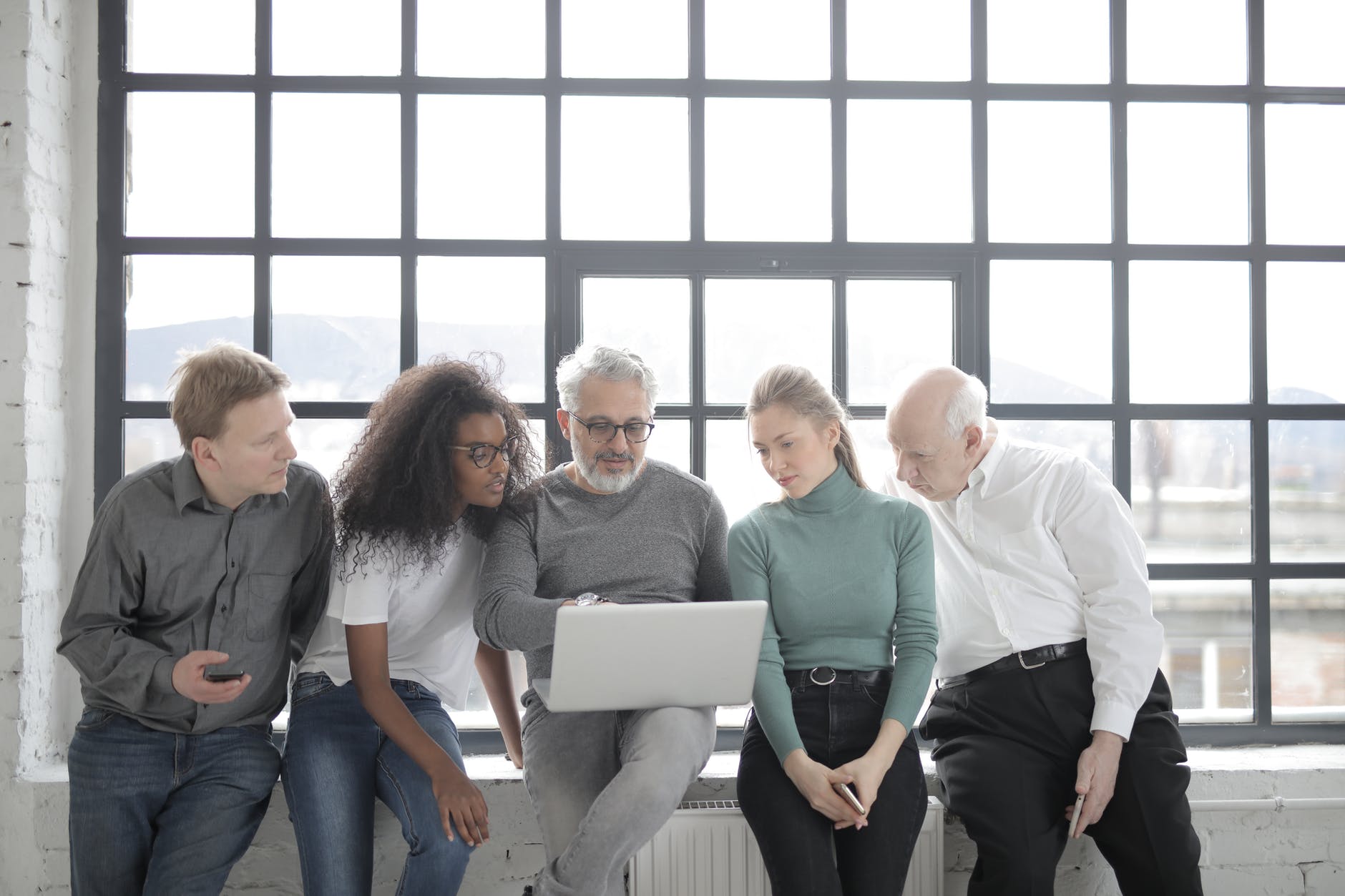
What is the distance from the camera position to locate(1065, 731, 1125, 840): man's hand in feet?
6.04

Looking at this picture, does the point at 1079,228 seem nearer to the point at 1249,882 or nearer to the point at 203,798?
the point at 1249,882

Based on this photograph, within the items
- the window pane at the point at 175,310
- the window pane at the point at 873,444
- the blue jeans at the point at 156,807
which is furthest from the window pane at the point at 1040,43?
the blue jeans at the point at 156,807

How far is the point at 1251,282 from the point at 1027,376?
662 mm

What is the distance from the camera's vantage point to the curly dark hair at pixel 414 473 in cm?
191

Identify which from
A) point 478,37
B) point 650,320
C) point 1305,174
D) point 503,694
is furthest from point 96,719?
point 1305,174

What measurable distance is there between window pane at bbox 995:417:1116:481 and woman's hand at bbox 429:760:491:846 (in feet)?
5.31

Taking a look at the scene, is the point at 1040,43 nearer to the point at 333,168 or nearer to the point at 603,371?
the point at 603,371

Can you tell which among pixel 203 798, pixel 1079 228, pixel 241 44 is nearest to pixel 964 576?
pixel 1079 228

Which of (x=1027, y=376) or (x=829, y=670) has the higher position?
(x=1027, y=376)

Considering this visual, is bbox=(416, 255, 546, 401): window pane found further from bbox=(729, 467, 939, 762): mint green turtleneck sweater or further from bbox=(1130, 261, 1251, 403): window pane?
bbox=(1130, 261, 1251, 403): window pane

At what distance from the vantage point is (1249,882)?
230cm

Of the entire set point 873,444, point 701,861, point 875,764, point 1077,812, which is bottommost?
point 701,861

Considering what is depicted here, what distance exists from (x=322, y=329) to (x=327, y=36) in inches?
29.8

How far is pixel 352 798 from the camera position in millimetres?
1795
